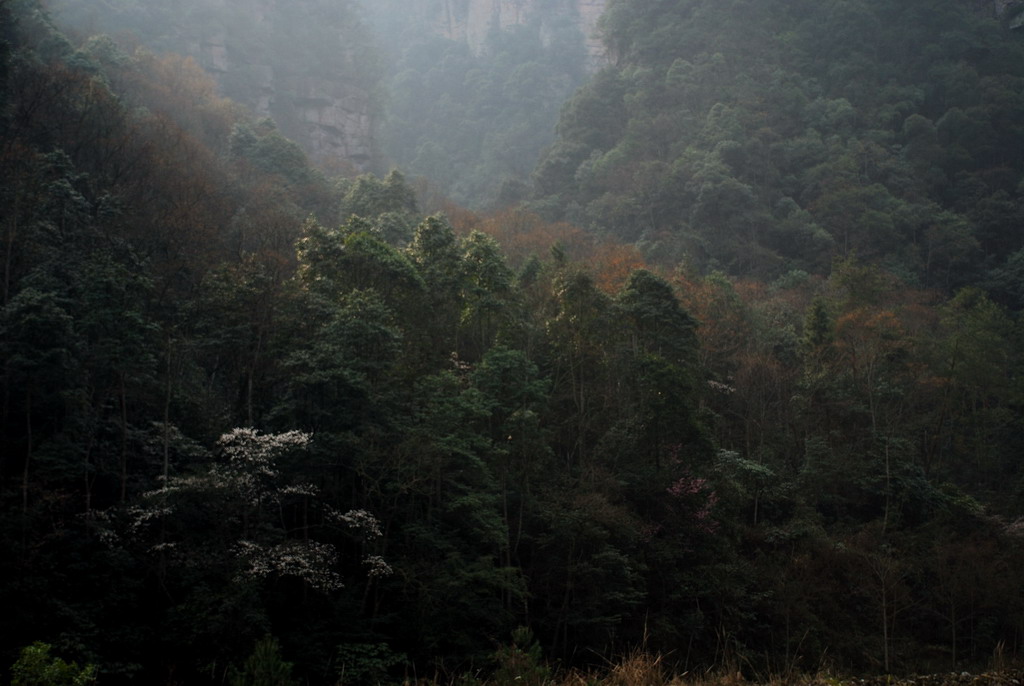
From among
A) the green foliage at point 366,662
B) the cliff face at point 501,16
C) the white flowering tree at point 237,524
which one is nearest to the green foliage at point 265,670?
the green foliage at point 366,662

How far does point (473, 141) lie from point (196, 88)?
93.7 ft

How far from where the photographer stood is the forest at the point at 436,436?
13.0m

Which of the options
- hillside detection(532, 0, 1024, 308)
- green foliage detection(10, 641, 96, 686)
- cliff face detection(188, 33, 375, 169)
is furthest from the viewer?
cliff face detection(188, 33, 375, 169)

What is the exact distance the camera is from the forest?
13.0 metres

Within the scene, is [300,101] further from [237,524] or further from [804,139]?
[237,524]

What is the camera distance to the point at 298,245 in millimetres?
20062

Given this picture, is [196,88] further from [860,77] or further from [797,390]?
[860,77]

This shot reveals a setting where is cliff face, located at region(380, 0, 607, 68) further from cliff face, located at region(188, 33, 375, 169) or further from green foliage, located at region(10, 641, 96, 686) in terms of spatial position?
green foliage, located at region(10, 641, 96, 686)

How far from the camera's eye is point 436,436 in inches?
623

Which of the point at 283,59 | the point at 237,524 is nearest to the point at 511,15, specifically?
the point at 283,59

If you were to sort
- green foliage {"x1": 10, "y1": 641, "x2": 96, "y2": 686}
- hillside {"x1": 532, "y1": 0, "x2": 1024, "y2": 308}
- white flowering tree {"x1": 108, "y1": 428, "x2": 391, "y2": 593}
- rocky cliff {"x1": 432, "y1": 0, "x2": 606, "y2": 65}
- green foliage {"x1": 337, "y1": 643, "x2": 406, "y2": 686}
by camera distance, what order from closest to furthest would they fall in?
green foliage {"x1": 10, "y1": 641, "x2": 96, "y2": 686} < green foliage {"x1": 337, "y1": 643, "x2": 406, "y2": 686} < white flowering tree {"x1": 108, "y1": 428, "x2": 391, "y2": 593} < hillside {"x1": 532, "y1": 0, "x2": 1024, "y2": 308} < rocky cliff {"x1": 432, "y1": 0, "x2": 606, "y2": 65}

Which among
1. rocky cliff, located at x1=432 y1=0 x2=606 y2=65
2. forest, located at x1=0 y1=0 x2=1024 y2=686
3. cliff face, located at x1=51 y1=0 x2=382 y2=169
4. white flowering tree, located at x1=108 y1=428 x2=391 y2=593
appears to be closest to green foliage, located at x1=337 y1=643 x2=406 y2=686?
forest, located at x1=0 y1=0 x2=1024 y2=686

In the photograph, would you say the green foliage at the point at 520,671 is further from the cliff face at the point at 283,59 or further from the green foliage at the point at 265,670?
the cliff face at the point at 283,59

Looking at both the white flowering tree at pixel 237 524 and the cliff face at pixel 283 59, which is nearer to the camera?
the white flowering tree at pixel 237 524
